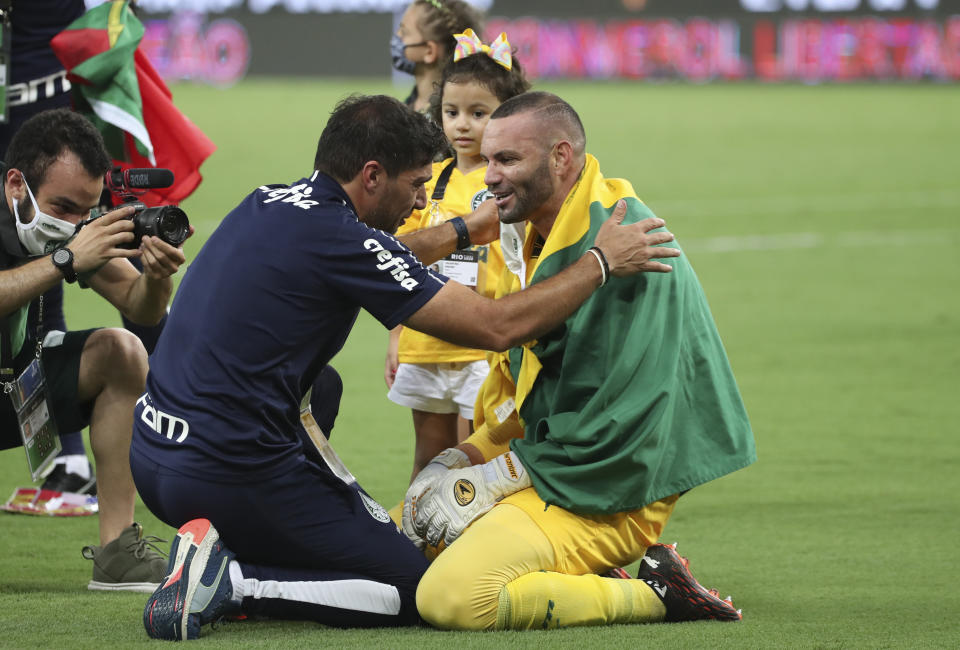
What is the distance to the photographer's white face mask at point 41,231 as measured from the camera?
4.59 m

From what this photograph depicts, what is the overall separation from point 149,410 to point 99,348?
0.73 metres

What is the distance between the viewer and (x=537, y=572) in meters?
4.15

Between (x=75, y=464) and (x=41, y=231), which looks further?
(x=75, y=464)

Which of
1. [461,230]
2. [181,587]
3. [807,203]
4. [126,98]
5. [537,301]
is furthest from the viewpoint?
[807,203]

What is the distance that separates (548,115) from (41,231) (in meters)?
1.67

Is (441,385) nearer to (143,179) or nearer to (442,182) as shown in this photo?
(442,182)

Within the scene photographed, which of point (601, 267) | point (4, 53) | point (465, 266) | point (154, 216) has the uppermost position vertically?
point (4, 53)

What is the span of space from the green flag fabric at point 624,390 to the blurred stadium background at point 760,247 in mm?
458

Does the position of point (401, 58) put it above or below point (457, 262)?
above

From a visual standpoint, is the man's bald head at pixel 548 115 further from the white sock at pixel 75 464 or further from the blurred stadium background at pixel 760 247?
the white sock at pixel 75 464

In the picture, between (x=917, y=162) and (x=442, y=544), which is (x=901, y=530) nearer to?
(x=442, y=544)

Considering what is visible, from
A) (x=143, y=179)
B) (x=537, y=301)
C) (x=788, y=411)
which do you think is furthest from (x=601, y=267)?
(x=788, y=411)

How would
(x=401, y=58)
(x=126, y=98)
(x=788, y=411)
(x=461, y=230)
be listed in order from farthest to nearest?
(x=788, y=411)
(x=401, y=58)
(x=126, y=98)
(x=461, y=230)

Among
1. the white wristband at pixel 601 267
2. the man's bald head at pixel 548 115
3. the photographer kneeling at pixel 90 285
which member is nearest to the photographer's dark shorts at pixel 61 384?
the photographer kneeling at pixel 90 285
